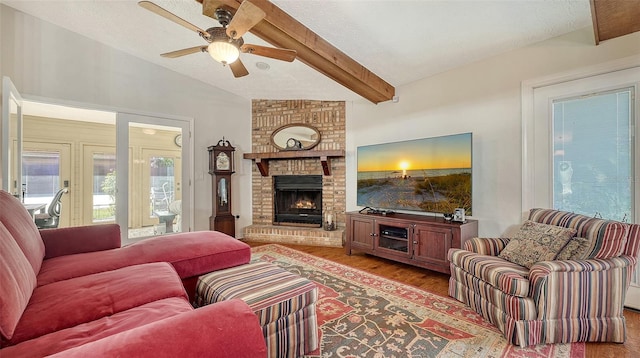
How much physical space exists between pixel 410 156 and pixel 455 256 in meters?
1.49

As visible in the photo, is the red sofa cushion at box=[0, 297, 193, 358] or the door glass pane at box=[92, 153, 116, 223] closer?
the red sofa cushion at box=[0, 297, 193, 358]

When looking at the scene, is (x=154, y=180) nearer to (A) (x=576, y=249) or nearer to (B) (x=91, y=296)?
(B) (x=91, y=296)

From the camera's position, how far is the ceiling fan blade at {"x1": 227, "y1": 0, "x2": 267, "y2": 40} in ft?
5.85

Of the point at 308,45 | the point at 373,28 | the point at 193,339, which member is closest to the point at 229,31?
the point at 308,45

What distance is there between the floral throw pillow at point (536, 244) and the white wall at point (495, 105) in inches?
27.4

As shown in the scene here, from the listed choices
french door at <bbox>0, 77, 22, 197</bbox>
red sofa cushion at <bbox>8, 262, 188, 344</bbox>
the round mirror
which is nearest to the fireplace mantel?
the round mirror

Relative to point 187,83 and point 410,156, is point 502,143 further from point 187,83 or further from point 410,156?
point 187,83

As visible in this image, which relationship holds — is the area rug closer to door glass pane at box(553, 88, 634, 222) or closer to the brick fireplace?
door glass pane at box(553, 88, 634, 222)

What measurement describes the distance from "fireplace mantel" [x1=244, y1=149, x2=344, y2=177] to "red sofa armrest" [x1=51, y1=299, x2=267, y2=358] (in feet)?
11.5

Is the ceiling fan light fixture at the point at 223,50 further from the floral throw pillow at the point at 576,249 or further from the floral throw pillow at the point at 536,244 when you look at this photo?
the floral throw pillow at the point at 576,249

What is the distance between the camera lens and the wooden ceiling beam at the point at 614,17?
6.24 feet

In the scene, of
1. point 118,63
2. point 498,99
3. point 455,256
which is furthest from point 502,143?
point 118,63

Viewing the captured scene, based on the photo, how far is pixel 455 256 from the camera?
2.26 m

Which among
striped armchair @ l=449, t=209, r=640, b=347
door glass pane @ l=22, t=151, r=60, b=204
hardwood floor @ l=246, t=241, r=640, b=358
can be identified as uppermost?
door glass pane @ l=22, t=151, r=60, b=204
